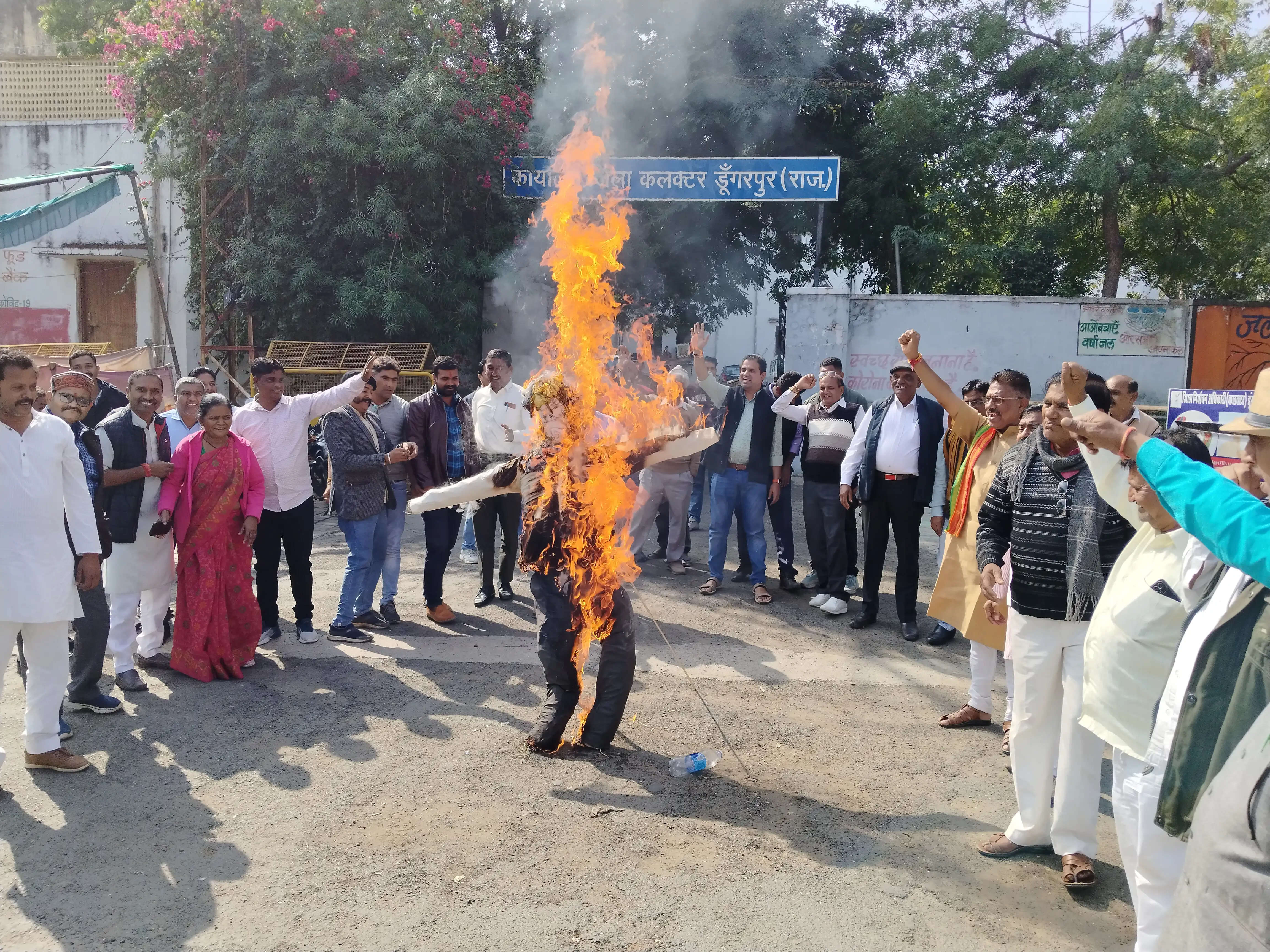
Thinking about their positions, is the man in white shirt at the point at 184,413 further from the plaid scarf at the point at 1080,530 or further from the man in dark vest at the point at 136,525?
the plaid scarf at the point at 1080,530

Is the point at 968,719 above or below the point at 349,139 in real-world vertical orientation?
below

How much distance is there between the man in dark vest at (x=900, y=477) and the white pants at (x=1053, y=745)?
3253mm

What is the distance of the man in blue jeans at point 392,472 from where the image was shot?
24.2 ft

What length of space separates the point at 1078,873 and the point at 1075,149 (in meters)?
15.1

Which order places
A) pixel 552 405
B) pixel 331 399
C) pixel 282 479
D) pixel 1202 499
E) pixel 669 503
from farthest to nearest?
pixel 669 503 < pixel 331 399 < pixel 282 479 < pixel 552 405 < pixel 1202 499

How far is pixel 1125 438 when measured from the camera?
8.41ft

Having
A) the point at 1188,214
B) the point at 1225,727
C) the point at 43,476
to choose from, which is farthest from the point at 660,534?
the point at 1188,214

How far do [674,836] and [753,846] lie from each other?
0.36m

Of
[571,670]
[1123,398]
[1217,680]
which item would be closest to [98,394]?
[571,670]

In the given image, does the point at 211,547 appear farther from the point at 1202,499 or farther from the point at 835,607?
the point at 1202,499

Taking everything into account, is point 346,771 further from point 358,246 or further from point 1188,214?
point 1188,214

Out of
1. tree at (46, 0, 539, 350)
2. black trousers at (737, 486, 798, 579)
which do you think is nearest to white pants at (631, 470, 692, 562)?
black trousers at (737, 486, 798, 579)

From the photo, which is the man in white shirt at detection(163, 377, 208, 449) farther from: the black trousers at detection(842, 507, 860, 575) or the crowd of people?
the black trousers at detection(842, 507, 860, 575)

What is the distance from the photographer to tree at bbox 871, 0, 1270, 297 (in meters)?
15.6
